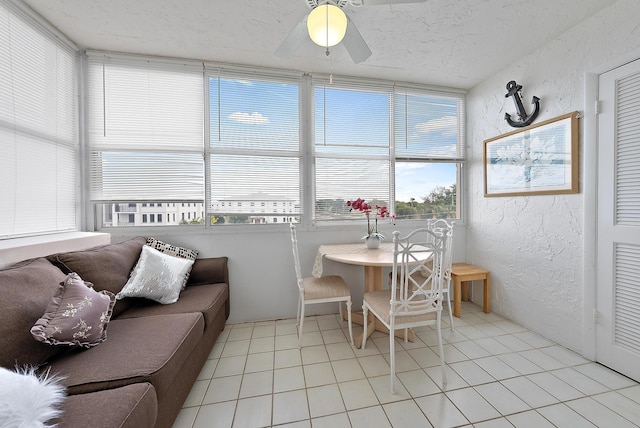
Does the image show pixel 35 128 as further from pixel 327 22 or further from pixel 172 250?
pixel 327 22

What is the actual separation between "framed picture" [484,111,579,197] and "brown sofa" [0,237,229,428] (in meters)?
2.95

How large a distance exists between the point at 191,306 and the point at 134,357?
22.8 inches

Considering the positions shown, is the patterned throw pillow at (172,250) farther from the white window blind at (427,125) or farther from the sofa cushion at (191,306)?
the white window blind at (427,125)

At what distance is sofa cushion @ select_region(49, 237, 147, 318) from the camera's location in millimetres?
1507

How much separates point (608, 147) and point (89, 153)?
4253mm

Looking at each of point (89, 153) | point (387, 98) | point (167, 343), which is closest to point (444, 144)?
point (387, 98)

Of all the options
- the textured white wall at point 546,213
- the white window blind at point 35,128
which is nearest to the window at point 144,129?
the white window blind at point 35,128

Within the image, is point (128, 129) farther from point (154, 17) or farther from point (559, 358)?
point (559, 358)

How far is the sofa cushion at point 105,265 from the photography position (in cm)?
151

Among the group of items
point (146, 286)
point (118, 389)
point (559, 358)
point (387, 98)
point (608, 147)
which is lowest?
point (559, 358)

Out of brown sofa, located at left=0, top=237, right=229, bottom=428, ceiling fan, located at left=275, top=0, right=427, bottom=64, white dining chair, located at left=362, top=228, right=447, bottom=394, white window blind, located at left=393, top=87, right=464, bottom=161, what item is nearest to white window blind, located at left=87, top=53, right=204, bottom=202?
brown sofa, located at left=0, top=237, right=229, bottom=428

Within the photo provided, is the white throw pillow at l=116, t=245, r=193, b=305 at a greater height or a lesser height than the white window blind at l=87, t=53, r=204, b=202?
lesser

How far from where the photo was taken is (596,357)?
5.87ft

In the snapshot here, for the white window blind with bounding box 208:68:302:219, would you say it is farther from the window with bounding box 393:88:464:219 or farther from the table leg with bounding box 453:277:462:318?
the table leg with bounding box 453:277:462:318
